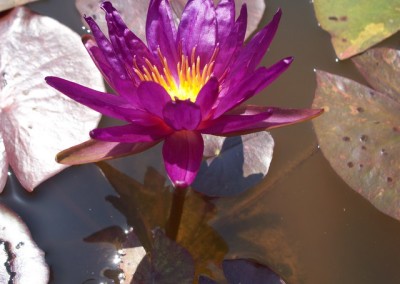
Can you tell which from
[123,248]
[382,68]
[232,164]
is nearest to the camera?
[123,248]

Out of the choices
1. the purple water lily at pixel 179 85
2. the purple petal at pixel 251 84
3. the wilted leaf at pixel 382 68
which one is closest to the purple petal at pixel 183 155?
the purple water lily at pixel 179 85

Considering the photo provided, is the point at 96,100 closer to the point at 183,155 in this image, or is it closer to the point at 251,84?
the point at 183,155

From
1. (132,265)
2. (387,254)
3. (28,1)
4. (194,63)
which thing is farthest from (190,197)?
(28,1)

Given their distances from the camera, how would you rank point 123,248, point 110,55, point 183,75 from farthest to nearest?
point 123,248 < point 183,75 < point 110,55

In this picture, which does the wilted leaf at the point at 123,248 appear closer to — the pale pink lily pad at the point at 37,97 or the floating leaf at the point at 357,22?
the pale pink lily pad at the point at 37,97

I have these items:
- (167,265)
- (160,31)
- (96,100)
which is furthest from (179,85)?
(167,265)

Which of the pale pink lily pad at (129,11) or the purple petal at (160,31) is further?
the pale pink lily pad at (129,11)

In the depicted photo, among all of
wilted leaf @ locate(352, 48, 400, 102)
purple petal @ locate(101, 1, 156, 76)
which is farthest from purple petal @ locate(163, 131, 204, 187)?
wilted leaf @ locate(352, 48, 400, 102)
